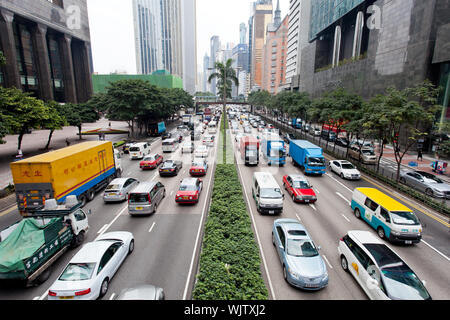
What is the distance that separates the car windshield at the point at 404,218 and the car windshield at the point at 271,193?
659 centimetres

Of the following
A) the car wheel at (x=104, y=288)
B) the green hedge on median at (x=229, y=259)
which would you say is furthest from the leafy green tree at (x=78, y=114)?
the car wheel at (x=104, y=288)

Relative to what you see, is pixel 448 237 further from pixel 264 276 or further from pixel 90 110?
pixel 90 110

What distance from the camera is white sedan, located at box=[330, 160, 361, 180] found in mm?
25837

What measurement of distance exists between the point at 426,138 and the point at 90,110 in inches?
2361

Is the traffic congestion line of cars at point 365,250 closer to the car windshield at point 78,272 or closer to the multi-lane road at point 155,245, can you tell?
the multi-lane road at point 155,245

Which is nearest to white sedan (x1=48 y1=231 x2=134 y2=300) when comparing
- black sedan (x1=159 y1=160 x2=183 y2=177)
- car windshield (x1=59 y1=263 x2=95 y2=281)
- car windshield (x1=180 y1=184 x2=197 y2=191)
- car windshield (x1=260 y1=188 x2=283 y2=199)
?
car windshield (x1=59 y1=263 x2=95 y2=281)

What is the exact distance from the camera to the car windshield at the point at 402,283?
919 cm

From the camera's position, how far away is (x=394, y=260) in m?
10.4

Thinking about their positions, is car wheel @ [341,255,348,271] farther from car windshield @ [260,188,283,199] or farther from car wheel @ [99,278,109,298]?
car wheel @ [99,278,109,298]

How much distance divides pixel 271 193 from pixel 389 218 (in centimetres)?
698

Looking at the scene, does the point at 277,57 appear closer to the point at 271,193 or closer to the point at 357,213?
the point at 357,213
